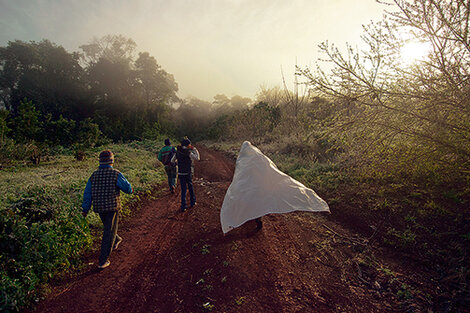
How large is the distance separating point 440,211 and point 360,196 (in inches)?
66.9

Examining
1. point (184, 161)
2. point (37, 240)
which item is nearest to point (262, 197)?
point (184, 161)

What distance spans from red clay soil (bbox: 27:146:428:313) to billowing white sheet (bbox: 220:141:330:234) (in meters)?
0.78

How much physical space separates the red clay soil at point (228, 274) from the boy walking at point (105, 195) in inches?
17.1

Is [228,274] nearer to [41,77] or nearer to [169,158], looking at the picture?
[169,158]

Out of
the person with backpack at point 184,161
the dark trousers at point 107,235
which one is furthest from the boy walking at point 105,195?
the person with backpack at point 184,161

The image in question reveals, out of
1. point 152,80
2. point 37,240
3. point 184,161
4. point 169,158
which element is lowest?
point 37,240

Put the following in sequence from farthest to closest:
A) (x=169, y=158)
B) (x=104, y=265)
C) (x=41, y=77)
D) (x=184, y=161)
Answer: (x=41, y=77), (x=169, y=158), (x=184, y=161), (x=104, y=265)

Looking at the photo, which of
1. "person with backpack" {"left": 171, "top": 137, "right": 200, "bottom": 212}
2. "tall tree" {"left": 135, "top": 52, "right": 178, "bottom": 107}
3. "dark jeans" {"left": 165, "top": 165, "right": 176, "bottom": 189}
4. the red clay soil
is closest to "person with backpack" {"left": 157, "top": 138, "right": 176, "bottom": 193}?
"dark jeans" {"left": 165, "top": 165, "right": 176, "bottom": 189}

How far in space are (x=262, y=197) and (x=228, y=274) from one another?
4.42ft

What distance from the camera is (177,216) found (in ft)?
19.3

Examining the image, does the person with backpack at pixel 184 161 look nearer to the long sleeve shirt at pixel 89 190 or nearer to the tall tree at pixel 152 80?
the long sleeve shirt at pixel 89 190

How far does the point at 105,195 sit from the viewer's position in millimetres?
3738

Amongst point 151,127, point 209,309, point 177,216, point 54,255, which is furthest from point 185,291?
point 151,127

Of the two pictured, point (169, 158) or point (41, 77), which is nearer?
point (169, 158)
